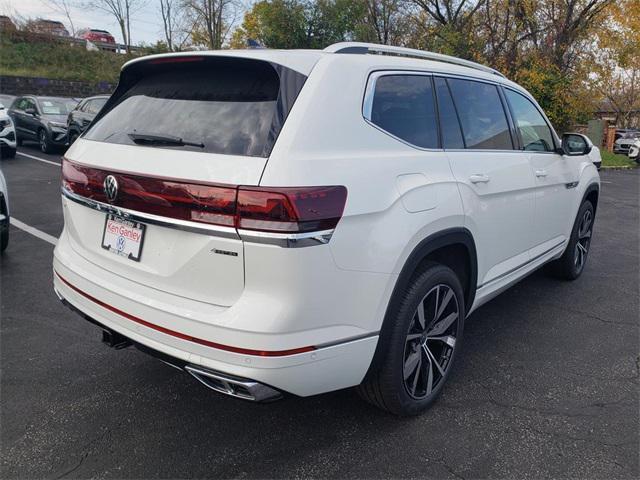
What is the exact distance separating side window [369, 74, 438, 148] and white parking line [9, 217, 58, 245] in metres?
4.63

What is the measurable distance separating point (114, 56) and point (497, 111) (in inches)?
1316

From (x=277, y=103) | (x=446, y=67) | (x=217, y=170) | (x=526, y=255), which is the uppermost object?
(x=446, y=67)

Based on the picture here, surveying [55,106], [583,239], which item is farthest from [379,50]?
[55,106]

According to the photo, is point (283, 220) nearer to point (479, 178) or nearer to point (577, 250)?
point (479, 178)

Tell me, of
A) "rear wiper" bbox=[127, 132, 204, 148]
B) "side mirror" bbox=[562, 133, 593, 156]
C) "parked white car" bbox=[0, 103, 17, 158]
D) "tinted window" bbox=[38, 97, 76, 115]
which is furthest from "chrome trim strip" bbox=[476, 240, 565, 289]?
"tinted window" bbox=[38, 97, 76, 115]

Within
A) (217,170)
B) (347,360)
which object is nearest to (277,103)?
(217,170)

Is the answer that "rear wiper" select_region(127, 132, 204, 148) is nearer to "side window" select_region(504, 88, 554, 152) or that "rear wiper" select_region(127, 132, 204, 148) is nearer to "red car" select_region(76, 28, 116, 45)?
"side window" select_region(504, 88, 554, 152)

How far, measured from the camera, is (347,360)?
2.22 metres

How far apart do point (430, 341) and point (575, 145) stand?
2707 mm

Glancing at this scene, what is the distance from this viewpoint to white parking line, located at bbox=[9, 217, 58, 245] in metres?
5.94

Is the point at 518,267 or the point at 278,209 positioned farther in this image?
the point at 518,267

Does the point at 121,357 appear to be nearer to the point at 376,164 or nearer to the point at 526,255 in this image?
the point at 376,164

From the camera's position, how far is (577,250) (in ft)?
16.7

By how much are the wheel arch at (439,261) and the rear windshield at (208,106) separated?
87 cm
